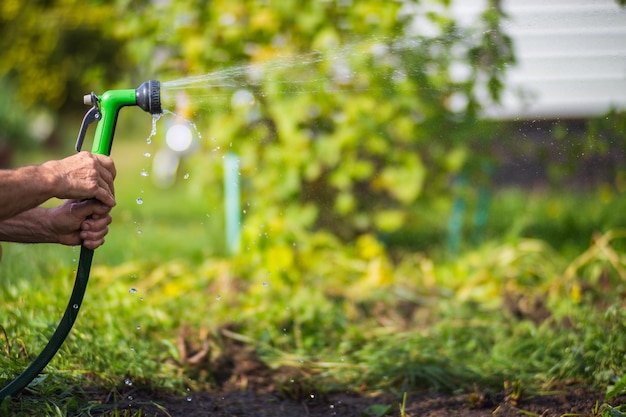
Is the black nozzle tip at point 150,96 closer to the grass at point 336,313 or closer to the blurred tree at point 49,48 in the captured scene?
the grass at point 336,313

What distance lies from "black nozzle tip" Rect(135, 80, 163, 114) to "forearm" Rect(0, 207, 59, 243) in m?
0.42

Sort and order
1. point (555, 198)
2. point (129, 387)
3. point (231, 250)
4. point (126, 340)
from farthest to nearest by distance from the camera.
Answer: point (555, 198) < point (231, 250) < point (126, 340) < point (129, 387)

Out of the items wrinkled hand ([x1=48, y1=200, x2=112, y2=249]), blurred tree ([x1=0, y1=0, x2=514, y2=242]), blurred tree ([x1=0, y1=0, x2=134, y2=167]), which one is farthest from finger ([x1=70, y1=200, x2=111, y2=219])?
blurred tree ([x1=0, y1=0, x2=134, y2=167])

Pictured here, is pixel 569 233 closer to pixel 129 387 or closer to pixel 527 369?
pixel 527 369

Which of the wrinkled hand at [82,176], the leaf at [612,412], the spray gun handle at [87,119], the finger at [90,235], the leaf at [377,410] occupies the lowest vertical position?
the leaf at [612,412]

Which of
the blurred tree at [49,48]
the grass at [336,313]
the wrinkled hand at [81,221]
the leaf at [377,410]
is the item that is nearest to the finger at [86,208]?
the wrinkled hand at [81,221]

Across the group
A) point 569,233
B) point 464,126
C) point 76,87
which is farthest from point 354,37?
point 76,87

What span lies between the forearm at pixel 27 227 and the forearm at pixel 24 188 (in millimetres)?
258

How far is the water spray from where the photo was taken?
6.30 feet

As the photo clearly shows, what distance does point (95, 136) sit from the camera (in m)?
1.98

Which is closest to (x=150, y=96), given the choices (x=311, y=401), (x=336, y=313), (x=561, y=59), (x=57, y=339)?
(x=57, y=339)

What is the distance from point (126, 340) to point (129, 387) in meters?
0.37

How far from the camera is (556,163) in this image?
4.09 metres

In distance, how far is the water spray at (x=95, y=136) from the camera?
6.30 ft
